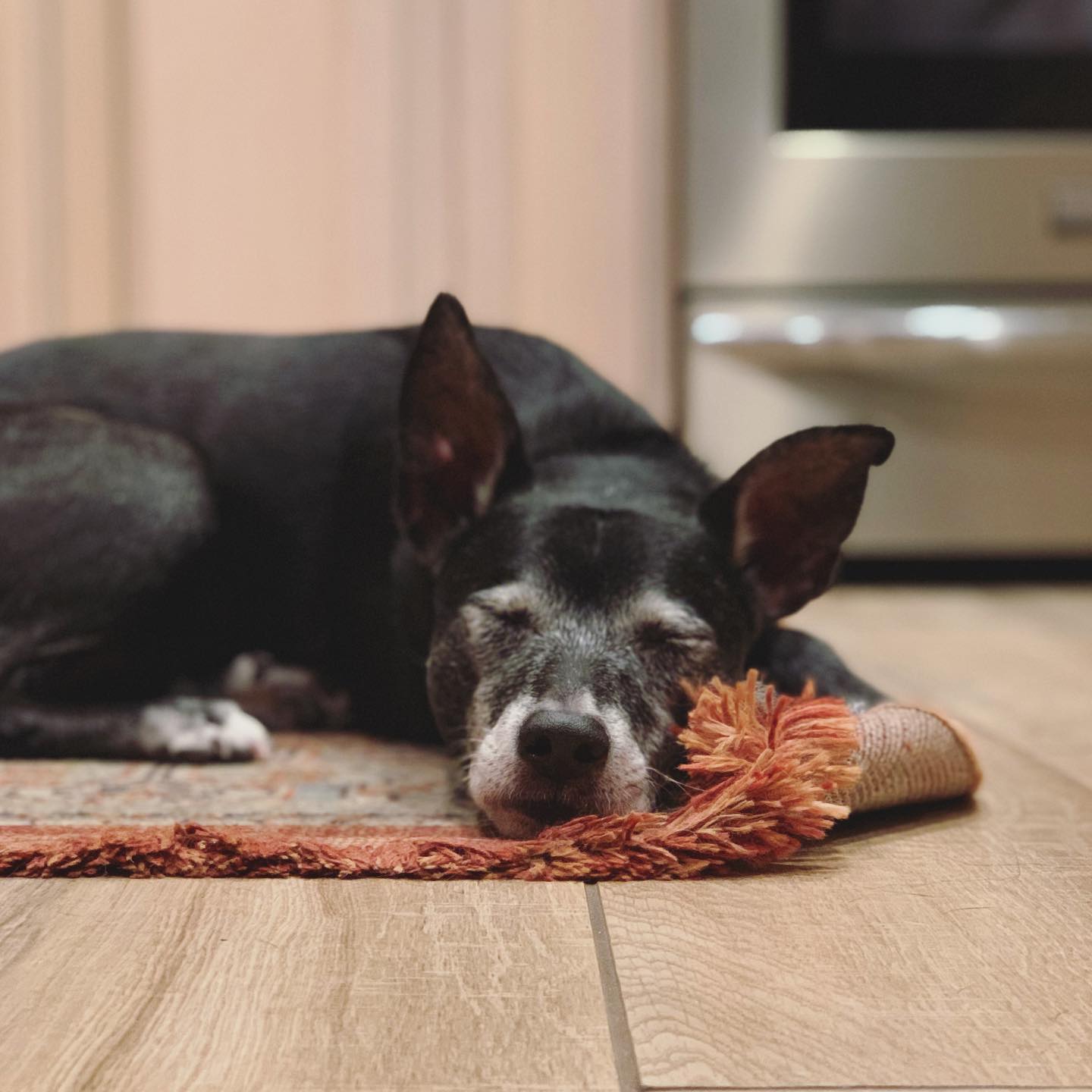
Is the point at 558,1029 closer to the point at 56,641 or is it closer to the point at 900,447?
the point at 56,641

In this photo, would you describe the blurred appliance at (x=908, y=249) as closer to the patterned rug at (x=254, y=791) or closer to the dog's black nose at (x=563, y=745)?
the patterned rug at (x=254, y=791)

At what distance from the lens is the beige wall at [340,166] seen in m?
3.61

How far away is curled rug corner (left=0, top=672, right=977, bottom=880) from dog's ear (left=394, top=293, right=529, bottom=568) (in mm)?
425

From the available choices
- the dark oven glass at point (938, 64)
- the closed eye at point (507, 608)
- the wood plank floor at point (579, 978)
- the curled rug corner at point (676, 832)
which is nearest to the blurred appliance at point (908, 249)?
the dark oven glass at point (938, 64)

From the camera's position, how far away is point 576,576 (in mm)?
1519

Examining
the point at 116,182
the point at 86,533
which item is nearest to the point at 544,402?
the point at 86,533

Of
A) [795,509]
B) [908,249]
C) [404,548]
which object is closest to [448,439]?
[404,548]

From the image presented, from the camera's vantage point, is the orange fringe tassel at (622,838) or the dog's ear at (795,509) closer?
the orange fringe tassel at (622,838)

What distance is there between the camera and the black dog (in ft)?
4.86

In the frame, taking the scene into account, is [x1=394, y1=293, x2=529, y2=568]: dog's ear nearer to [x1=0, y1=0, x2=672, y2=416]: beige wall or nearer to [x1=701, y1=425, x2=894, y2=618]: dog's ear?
[x1=701, y1=425, x2=894, y2=618]: dog's ear

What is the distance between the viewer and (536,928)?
1.04 m

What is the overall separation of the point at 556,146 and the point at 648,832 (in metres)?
2.74

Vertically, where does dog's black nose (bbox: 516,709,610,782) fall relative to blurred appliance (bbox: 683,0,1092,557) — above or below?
below

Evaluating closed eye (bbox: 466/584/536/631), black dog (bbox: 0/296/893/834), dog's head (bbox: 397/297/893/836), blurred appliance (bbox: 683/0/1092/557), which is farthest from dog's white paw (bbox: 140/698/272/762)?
blurred appliance (bbox: 683/0/1092/557)
